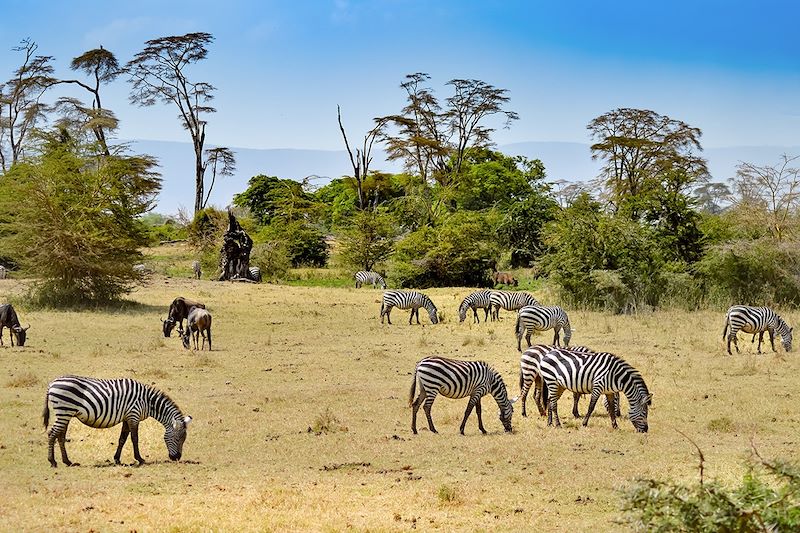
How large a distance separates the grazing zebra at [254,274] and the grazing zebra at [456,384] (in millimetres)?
26585

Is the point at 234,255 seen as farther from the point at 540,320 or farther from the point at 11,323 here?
the point at 540,320

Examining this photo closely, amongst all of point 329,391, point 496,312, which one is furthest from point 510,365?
point 496,312

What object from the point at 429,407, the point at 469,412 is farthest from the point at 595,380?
the point at 429,407

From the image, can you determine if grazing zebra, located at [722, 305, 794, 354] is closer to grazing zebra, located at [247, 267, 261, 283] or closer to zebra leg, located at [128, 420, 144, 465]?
zebra leg, located at [128, 420, 144, 465]

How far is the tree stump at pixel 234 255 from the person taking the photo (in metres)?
37.3

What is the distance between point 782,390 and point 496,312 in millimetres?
11671

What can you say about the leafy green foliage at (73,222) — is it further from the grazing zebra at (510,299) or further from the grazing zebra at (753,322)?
the grazing zebra at (753,322)

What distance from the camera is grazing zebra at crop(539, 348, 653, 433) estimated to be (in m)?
12.5

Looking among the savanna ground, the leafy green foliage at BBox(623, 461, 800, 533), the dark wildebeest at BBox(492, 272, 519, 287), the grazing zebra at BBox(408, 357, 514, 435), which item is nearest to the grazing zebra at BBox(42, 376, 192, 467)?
the savanna ground

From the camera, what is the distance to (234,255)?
123 feet

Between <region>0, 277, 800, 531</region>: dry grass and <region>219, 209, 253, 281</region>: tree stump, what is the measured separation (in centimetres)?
1383

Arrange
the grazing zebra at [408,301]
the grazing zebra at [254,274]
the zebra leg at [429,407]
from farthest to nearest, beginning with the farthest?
the grazing zebra at [254,274] → the grazing zebra at [408,301] → the zebra leg at [429,407]

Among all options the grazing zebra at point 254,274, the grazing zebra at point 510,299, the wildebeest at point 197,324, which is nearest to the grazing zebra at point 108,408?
the wildebeest at point 197,324

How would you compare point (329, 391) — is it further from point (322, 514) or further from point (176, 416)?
point (322, 514)
